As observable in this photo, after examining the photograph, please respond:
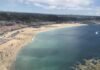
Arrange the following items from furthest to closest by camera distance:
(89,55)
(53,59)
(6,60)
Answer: (89,55) → (53,59) → (6,60)

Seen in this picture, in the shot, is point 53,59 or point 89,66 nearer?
point 89,66

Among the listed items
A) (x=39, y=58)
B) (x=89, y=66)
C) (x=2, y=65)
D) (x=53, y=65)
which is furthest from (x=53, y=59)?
(x=89, y=66)

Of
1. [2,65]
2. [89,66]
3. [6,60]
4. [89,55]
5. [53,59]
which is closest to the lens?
[89,66]

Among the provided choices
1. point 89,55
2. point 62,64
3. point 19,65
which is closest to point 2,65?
point 19,65

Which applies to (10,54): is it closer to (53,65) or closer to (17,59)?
(17,59)

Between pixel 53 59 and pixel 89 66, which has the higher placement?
pixel 89 66

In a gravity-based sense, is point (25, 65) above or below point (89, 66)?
below

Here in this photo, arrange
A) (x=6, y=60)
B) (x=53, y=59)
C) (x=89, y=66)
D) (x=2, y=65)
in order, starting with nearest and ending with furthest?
(x=89, y=66), (x=2, y=65), (x=6, y=60), (x=53, y=59)

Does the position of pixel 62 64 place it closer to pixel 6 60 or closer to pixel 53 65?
pixel 53 65

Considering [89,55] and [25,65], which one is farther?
[89,55]
